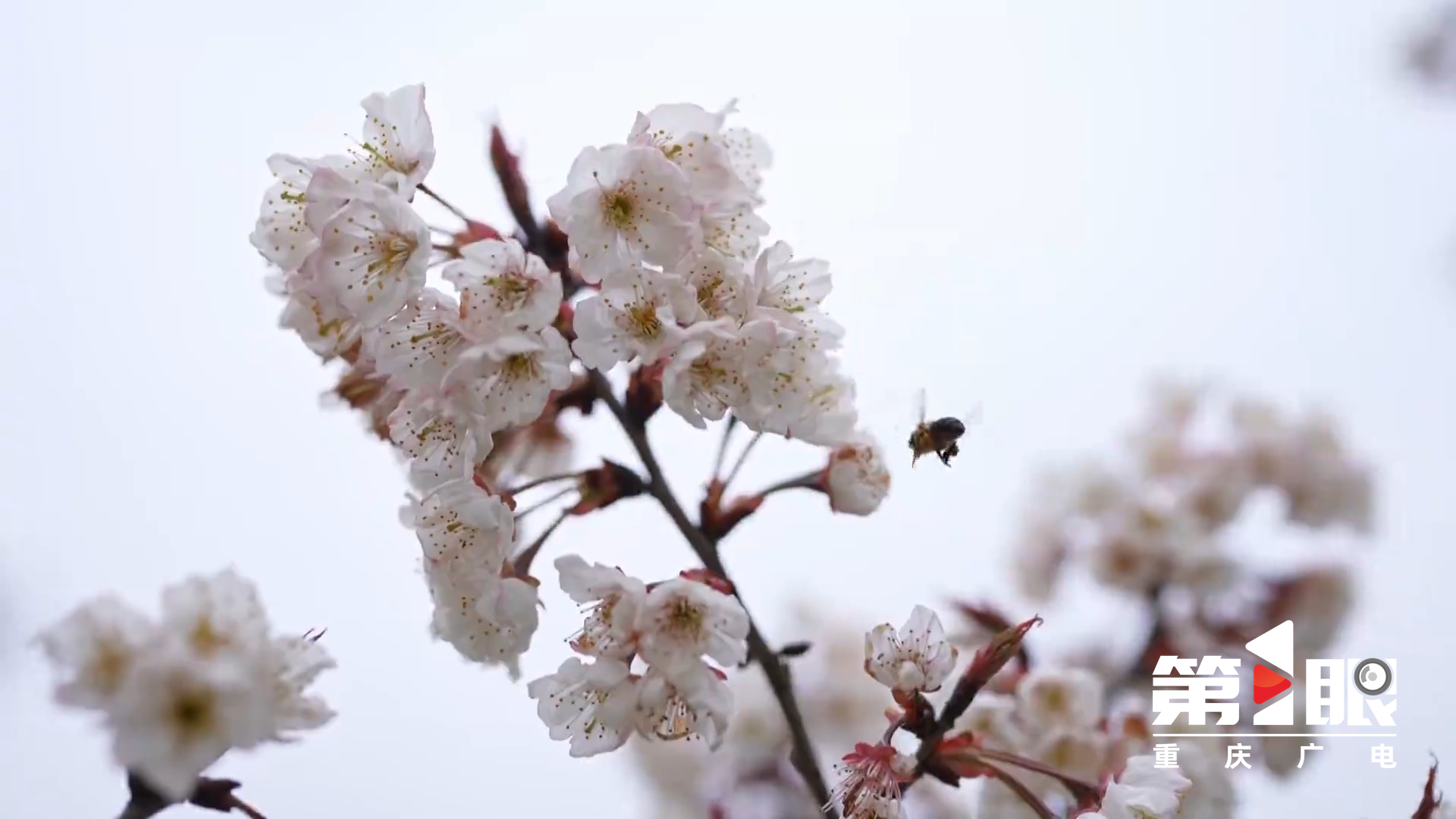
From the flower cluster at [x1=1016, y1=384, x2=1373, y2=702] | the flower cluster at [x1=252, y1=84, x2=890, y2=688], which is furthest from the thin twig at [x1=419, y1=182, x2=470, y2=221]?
the flower cluster at [x1=1016, y1=384, x2=1373, y2=702]

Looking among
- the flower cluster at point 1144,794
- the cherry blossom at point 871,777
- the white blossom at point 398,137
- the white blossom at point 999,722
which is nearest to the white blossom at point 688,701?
the cherry blossom at point 871,777

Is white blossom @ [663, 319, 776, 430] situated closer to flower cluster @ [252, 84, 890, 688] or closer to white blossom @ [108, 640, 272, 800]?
flower cluster @ [252, 84, 890, 688]

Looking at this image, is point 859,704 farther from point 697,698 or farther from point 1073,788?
point 697,698

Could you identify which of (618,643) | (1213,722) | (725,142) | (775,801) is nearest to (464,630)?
(618,643)

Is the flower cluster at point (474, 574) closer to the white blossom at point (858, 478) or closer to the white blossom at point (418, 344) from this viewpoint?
the white blossom at point (418, 344)

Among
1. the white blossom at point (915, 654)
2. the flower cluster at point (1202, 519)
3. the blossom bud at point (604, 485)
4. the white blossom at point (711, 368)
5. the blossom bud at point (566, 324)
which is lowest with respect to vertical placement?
the white blossom at point (915, 654)

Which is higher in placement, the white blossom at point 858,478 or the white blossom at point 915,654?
the white blossom at point 858,478
